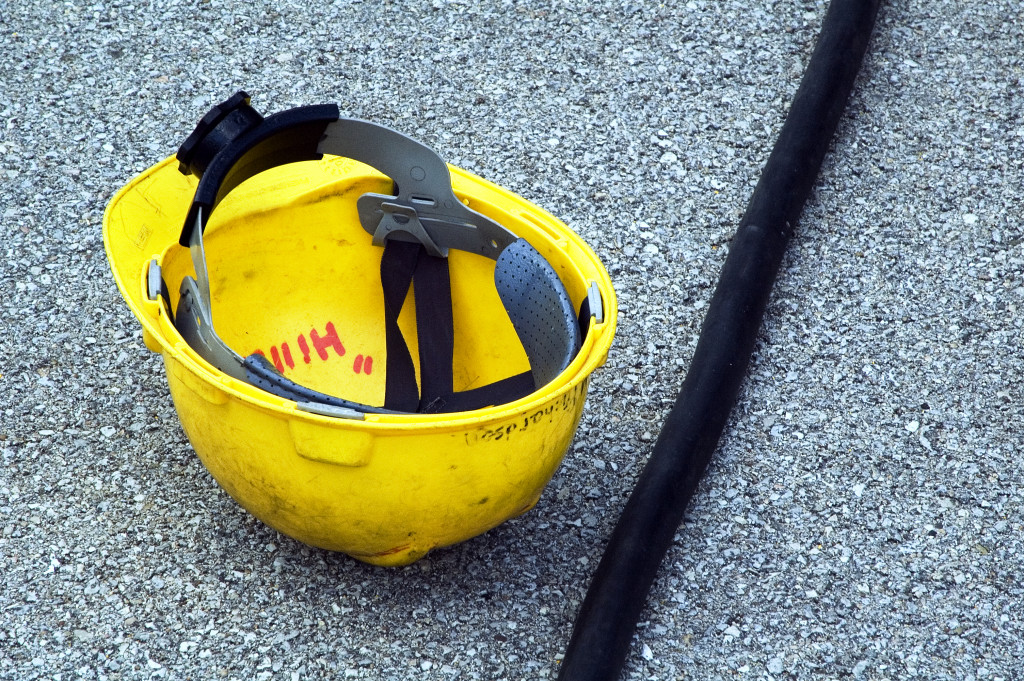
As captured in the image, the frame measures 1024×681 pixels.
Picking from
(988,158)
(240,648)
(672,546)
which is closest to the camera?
(240,648)

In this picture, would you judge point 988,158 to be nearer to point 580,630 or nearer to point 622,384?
point 622,384

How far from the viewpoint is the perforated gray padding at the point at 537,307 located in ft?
5.40

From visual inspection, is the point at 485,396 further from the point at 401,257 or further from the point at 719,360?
the point at 719,360

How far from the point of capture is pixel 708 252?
244 cm

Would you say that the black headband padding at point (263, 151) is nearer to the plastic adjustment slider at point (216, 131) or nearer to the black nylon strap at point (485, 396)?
the plastic adjustment slider at point (216, 131)

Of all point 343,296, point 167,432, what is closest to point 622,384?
point 343,296

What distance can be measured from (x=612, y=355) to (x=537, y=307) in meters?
0.55

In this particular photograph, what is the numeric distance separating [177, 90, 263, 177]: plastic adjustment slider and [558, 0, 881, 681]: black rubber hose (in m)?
0.92

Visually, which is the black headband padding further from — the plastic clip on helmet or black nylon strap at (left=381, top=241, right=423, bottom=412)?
black nylon strap at (left=381, top=241, right=423, bottom=412)

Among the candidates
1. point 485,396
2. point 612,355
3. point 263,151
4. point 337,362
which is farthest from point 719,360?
point 263,151

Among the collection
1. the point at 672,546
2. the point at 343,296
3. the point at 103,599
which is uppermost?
the point at 343,296

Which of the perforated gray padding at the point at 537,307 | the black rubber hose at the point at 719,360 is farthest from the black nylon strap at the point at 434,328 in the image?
the black rubber hose at the point at 719,360

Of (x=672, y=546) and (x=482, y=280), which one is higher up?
(x=482, y=280)

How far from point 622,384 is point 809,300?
1.74 ft
